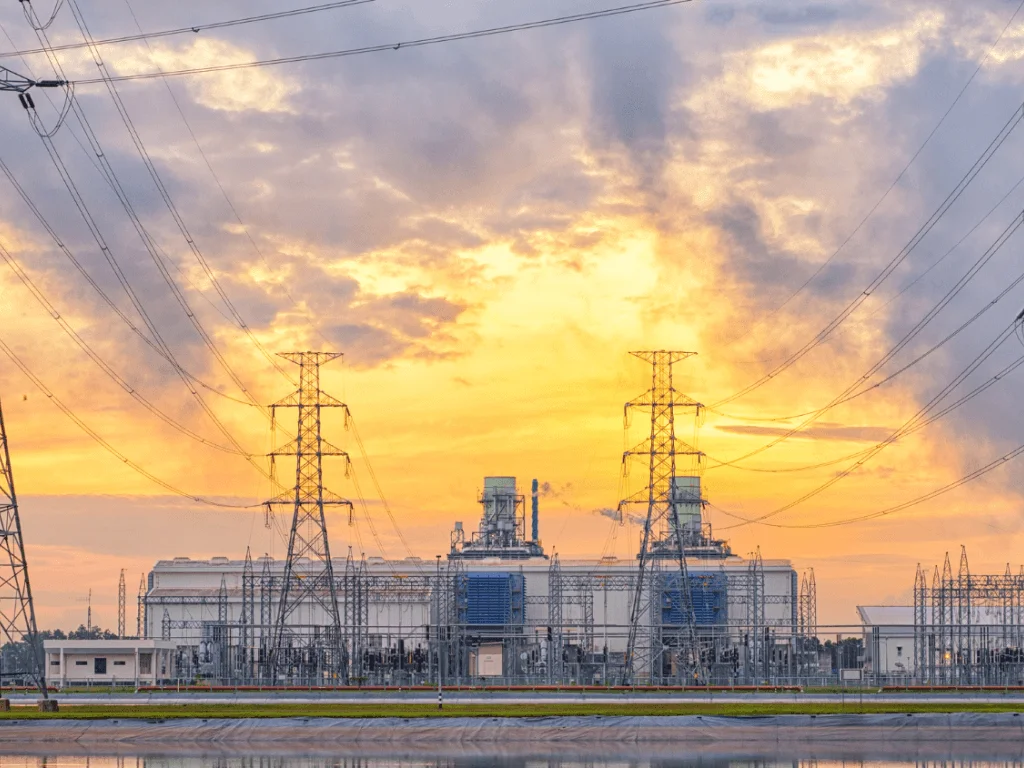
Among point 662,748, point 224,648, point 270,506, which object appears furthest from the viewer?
point 224,648

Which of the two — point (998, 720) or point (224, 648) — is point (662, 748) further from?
point (224, 648)

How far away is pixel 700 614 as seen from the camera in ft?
304

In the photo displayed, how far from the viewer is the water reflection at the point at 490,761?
40594 millimetres

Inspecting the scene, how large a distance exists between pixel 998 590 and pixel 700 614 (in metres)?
18.3

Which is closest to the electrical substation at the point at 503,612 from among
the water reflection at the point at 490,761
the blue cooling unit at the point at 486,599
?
the blue cooling unit at the point at 486,599

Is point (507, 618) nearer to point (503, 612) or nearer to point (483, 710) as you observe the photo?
point (503, 612)

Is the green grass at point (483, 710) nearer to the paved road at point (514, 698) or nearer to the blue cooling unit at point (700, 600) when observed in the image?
the paved road at point (514, 698)

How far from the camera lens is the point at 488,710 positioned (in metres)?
55.5

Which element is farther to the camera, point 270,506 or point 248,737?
point 270,506

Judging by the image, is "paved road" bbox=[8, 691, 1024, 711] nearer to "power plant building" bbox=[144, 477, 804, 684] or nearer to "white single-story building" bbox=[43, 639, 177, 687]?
"power plant building" bbox=[144, 477, 804, 684]

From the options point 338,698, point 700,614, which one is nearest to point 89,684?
point 338,698

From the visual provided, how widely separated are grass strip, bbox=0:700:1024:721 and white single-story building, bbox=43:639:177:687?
84.1 feet

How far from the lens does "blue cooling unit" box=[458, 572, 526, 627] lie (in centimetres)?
9388

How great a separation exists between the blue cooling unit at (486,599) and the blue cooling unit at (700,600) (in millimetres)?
9845
